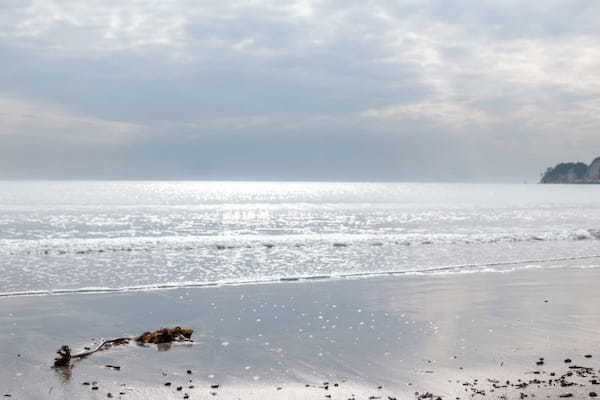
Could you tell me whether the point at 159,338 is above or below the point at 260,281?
above

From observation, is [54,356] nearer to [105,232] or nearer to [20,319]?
[20,319]

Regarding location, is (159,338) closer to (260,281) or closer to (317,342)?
(317,342)

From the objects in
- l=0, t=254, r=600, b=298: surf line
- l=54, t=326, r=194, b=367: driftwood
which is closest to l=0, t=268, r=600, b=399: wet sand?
l=54, t=326, r=194, b=367: driftwood

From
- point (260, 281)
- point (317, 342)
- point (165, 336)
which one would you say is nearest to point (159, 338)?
point (165, 336)

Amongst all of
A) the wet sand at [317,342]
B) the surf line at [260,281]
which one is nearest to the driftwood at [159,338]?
the wet sand at [317,342]

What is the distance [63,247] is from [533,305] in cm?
2694

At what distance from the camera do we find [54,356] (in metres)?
10.9

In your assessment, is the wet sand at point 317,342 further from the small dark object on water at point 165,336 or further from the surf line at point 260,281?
the surf line at point 260,281

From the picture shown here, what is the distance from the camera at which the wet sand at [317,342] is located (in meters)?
9.00

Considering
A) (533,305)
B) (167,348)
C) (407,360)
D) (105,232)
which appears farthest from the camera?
(105,232)

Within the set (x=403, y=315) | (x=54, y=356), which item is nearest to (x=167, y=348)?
(x=54, y=356)

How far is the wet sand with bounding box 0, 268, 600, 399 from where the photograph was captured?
354 inches

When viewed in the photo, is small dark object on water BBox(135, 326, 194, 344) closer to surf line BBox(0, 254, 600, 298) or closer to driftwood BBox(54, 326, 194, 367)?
driftwood BBox(54, 326, 194, 367)

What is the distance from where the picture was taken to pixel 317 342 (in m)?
11.8
